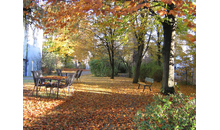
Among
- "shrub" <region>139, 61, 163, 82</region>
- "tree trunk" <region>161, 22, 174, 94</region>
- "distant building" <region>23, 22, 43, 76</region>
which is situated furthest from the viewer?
"distant building" <region>23, 22, 43, 76</region>

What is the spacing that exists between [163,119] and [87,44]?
45.9 feet

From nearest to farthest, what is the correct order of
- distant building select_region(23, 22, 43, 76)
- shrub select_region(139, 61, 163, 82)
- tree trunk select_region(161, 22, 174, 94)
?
1. tree trunk select_region(161, 22, 174, 94)
2. shrub select_region(139, 61, 163, 82)
3. distant building select_region(23, 22, 43, 76)

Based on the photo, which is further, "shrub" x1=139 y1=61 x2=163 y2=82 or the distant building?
the distant building

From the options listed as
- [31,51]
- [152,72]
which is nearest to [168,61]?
[152,72]

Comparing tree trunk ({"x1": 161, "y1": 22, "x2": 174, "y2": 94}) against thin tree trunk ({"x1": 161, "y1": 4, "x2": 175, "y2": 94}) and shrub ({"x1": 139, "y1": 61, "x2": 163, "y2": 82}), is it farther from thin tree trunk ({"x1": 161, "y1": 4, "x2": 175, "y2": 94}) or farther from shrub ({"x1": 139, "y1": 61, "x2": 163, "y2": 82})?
shrub ({"x1": 139, "y1": 61, "x2": 163, "y2": 82})

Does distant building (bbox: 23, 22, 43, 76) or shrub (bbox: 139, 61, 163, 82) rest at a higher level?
distant building (bbox: 23, 22, 43, 76)

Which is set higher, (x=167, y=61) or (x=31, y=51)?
(x=31, y=51)

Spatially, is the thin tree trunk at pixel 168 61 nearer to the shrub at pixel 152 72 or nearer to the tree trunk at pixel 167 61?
the tree trunk at pixel 167 61

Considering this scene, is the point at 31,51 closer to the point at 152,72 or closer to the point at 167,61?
the point at 152,72

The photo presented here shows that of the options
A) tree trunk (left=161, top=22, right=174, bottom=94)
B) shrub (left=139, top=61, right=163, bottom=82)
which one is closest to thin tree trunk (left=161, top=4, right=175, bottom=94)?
tree trunk (left=161, top=22, right=174, bottom=94)

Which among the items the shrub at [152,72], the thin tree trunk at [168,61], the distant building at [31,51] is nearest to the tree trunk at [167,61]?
the thin tree trunk at [168,61]
